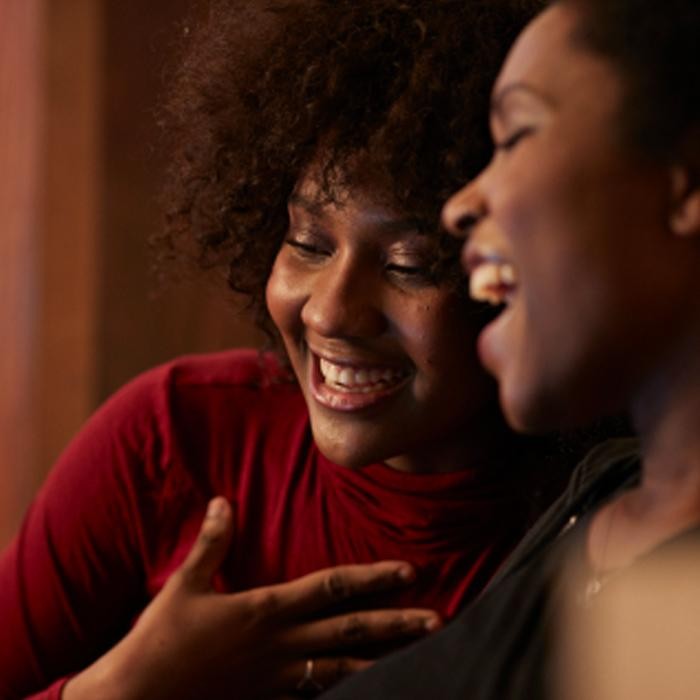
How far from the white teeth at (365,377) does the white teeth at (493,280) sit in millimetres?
375

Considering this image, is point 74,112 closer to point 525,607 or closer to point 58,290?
point 58,290

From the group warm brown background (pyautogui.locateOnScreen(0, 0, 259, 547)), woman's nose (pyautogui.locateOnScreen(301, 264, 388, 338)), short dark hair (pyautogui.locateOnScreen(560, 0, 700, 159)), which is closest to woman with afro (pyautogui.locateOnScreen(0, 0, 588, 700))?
woman's nose (pyautogui.locateOnScreen(301, 264, 388, 338))

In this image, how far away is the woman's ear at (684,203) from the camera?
0.90 meters

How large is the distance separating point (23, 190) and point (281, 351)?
1356mm

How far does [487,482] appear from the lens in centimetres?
146

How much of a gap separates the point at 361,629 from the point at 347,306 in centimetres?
32

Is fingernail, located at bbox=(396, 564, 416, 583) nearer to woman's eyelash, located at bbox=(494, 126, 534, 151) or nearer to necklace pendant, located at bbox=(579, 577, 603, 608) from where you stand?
necklace pendant, located at bbox=(579, 577, 603, 608)

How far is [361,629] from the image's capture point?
4.67ft

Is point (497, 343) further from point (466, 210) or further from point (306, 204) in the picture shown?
point (306, 204)

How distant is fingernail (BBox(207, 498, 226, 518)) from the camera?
1.51 metres

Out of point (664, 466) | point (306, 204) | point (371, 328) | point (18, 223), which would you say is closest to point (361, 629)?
point (371, 328)

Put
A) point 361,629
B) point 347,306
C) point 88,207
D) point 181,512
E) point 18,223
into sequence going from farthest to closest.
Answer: point 18,223 → point 88,207 → point 181,512 → point 361,629 → point 347,306

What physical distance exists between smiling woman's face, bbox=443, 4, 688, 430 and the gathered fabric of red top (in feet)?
1.75

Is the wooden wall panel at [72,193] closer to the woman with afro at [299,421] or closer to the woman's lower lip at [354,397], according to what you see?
the woman with afro at [299,421]
